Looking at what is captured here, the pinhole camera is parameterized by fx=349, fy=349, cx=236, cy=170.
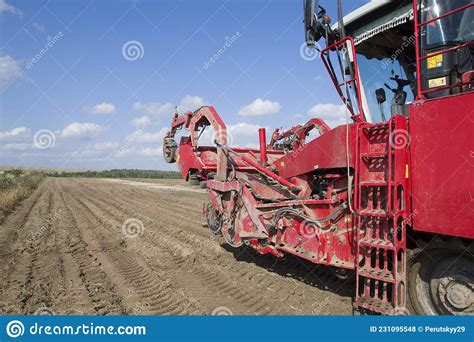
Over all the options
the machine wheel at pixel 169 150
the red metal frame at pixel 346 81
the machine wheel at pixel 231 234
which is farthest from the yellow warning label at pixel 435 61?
the machine wheel at pixel 169 150

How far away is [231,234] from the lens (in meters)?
5.33

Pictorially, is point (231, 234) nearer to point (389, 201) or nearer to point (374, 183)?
point (374, 183)

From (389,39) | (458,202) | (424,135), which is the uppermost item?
(389,39)

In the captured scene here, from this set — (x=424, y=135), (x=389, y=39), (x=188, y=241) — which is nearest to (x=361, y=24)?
(x=389, y=39)

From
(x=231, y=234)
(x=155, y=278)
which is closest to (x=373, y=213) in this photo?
(x=231, y=234)

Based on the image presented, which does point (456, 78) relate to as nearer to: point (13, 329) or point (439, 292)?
point (439, 292)

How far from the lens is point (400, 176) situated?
3.24 m

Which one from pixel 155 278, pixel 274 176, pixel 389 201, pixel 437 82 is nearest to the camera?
pixel 437 82

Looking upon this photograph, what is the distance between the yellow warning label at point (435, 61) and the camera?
3.07 m

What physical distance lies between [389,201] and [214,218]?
335 cm

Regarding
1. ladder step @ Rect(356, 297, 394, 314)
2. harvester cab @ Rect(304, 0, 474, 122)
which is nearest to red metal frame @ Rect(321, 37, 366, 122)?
harvester cab @ Rect(304, 0, 474, 122)

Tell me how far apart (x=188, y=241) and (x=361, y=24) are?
542cm

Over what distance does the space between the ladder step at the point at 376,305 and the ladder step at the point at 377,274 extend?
0.84 feet

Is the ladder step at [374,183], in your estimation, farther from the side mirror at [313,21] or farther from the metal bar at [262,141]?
the metal bar at [262,141]
